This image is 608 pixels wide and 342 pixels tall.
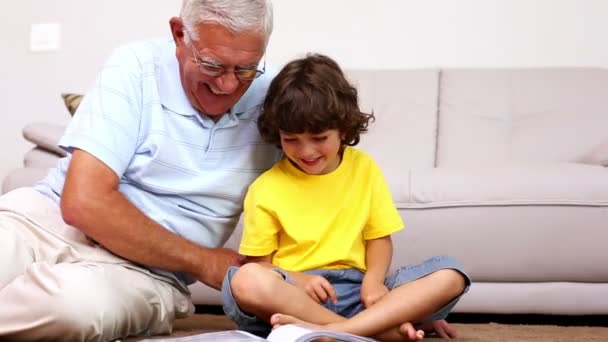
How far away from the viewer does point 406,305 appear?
5.20 ft

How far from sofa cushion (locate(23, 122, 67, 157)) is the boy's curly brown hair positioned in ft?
4.03

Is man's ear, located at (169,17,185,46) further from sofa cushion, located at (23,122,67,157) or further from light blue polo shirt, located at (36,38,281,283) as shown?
sofa cushion, located at (23,122,67,157)

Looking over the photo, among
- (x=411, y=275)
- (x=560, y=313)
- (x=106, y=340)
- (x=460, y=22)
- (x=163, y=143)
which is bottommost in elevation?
(x=560, y=313)

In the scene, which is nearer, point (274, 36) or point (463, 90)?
point (463, 90)

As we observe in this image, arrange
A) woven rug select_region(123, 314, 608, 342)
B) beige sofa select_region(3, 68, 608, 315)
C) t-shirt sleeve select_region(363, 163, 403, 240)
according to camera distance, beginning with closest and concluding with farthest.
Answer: t-shirt sleeve select_region(363, 163, 403, 240), woven rug select_region(123, 314, 608, 342), beige sofa select_region(3, 68, 608, 315)

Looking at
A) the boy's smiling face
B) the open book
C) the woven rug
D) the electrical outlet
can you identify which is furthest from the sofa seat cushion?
the electrical outlet

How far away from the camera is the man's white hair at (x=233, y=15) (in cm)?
158

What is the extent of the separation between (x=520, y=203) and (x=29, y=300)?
135cm

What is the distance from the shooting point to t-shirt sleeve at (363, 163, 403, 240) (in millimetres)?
1713

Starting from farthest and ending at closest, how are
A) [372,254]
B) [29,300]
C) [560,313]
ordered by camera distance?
1. [560,313]
2. [372,254]
3. [29,300]

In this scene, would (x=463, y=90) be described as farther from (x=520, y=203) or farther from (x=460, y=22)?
(x=520, y=203)

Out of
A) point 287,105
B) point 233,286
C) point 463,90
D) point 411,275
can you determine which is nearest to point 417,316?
point 411,275

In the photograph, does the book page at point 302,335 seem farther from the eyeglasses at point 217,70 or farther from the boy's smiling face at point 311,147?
the eyeglasses at point 217,70

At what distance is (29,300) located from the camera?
1501 mm
